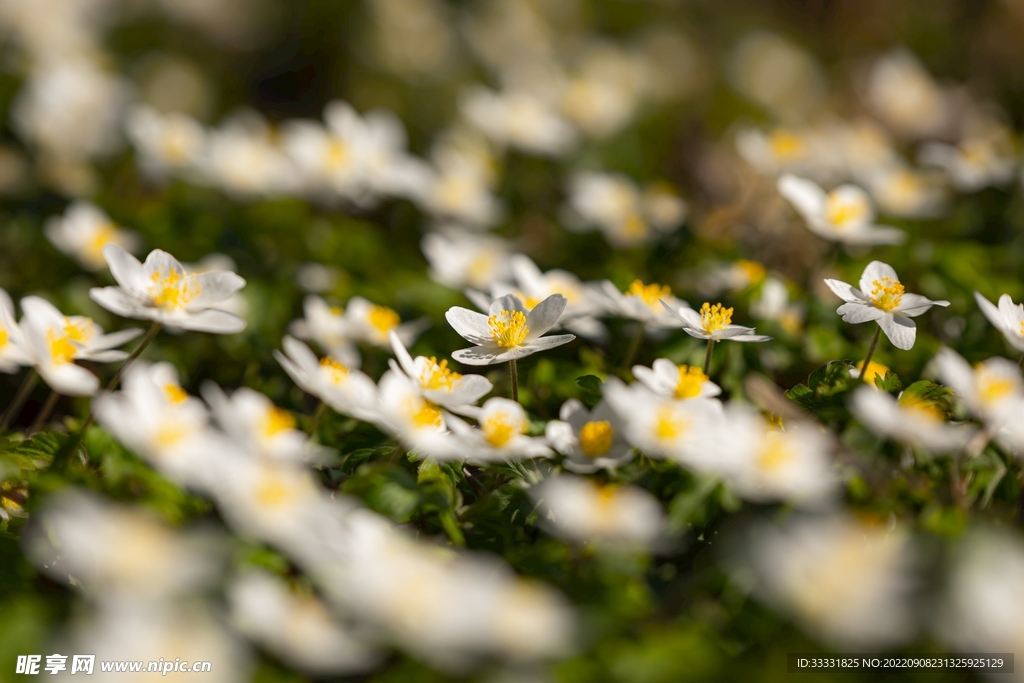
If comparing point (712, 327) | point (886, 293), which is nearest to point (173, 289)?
point (712, 327)

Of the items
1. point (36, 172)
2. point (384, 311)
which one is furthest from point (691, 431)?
point (36, 172)

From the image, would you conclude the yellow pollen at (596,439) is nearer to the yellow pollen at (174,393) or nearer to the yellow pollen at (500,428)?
the yellow pollen at (500,428)

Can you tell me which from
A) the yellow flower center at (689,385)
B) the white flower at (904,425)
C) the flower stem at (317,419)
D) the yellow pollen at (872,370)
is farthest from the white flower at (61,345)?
the yellow pollen at (872,370)

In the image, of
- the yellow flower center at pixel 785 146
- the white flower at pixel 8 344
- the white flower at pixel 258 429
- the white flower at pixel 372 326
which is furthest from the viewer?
the yellow flower center at pixel 785 146

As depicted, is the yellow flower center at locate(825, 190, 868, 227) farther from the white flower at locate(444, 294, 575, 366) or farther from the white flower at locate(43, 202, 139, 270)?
the white flower at locate(43, 202, 139, 270)

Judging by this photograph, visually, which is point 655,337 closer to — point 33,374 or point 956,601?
point 956,601

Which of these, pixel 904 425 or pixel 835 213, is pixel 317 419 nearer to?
pixel 904 425

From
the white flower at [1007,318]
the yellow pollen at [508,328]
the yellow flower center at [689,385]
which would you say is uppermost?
the white flower at [1007,318]
